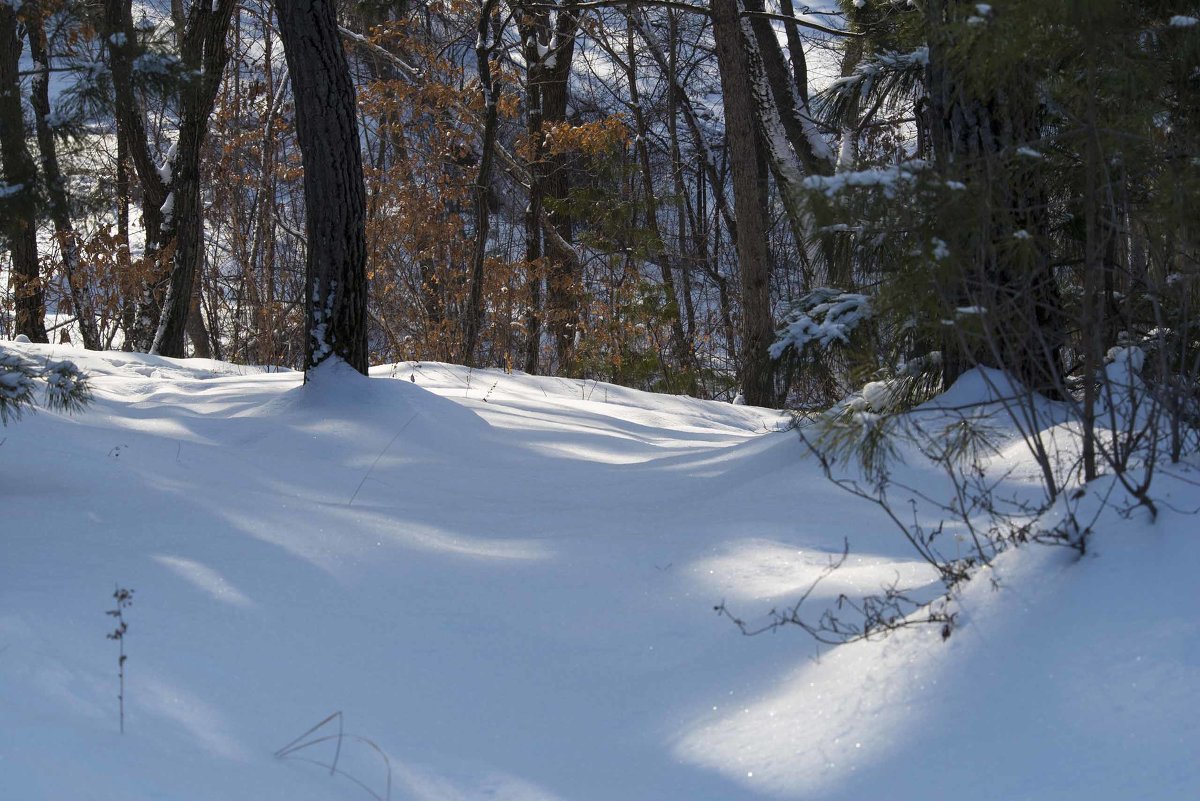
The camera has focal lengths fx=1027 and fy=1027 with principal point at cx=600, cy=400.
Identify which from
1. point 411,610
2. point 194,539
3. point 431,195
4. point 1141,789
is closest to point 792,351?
point 411,610

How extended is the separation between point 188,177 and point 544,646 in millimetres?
8036

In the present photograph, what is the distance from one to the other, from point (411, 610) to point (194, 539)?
893 mm

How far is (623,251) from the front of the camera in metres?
13.0

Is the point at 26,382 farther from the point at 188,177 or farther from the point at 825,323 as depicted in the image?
the point at 188,177

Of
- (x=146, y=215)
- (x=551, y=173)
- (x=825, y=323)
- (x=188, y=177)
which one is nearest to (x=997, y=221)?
(x=825, y=323)

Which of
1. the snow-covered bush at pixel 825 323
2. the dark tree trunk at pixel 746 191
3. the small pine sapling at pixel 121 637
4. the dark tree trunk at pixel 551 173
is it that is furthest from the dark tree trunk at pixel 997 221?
the dark tree trunk at pixel 551 173

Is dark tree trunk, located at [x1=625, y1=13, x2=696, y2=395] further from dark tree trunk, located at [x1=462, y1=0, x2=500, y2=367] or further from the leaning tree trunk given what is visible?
the leaning tree trunk

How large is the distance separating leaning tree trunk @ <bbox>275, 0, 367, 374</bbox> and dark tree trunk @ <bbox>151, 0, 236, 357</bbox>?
11.6 feet

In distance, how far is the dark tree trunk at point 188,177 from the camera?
9070mm

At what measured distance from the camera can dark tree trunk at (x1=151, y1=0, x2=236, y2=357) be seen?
9070 mm

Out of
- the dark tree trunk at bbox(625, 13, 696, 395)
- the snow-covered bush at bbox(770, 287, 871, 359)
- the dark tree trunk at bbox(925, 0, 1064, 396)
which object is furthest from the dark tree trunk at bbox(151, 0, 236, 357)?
the dark tree trunk at bbox(925, 0, 1064, 396)

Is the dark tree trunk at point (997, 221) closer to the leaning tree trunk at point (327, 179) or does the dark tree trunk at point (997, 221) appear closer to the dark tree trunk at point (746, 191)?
the leaning tree trunk at point (327, 179)

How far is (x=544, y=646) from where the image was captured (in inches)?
113

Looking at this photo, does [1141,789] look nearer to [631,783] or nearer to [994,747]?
[994,747]
